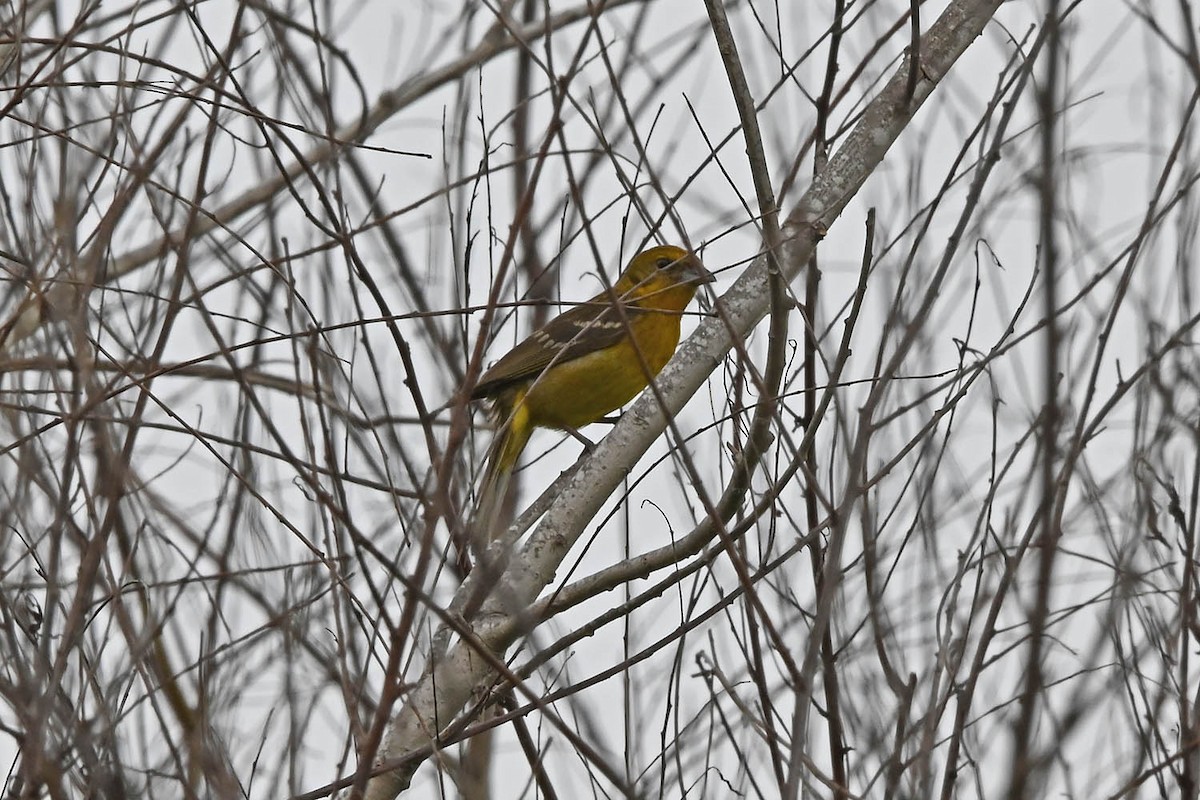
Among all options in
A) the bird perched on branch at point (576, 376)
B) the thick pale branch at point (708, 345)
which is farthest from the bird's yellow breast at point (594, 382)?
the thick pale branch at point (708, 345)

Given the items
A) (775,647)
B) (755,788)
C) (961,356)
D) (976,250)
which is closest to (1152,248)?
(976,250)

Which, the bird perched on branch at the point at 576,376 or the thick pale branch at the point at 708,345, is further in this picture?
the bird perched on branch at the point at 576,376

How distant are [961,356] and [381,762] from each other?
169 centimetres

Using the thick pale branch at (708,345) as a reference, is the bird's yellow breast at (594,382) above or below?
above

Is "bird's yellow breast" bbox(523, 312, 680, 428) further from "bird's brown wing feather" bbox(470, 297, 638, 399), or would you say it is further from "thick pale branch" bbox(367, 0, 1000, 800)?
"thick pale branch" bbox(367, 0, 1000, 800)

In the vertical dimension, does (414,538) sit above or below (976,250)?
below

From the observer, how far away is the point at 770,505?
3312 mm

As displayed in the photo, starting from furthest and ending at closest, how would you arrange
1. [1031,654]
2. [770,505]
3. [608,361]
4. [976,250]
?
[608,361]
[976,250]
[770,505]
[1031,654]

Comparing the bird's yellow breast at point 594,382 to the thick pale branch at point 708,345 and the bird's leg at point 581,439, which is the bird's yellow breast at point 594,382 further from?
the thick pale branch at point 708,345

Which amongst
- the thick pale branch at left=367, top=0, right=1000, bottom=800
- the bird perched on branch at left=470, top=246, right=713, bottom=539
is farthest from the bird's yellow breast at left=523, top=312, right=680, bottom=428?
the thick pale branch at left=367, top=0, right=1000, bottom=800

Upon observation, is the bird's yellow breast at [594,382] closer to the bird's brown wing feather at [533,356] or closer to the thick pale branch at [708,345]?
the bird's brown wing feather at [533,356]

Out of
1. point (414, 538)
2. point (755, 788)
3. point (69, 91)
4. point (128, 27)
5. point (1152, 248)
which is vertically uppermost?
point (69, 91)

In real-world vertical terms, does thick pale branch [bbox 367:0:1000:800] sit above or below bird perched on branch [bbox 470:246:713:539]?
below

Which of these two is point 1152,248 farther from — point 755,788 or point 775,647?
point 755,788
